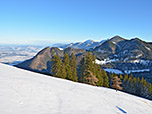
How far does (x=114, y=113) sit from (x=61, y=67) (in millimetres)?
27514

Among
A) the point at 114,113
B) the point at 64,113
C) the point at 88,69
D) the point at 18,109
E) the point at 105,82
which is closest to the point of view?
the point at 18,109

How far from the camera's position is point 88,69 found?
31594 millimetres

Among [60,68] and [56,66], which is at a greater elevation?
[56,66]

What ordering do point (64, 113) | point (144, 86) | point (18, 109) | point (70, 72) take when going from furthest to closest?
point (144, 86), point (70, 72), point (64, 113), point (18, 109)

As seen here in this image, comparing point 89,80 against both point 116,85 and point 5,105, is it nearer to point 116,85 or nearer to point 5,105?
point 116,85

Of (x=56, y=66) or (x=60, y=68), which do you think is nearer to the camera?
(x=56, y=66)

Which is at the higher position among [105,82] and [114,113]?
[114,113]

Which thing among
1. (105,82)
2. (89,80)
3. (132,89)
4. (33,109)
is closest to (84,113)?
(33,109)

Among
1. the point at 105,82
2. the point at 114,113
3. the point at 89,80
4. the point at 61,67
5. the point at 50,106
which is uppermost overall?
the point at 50,106

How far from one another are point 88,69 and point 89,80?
3700 mm

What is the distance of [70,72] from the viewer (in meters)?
34.2

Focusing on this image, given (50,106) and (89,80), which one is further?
(89,80)

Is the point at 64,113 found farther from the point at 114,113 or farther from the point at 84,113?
the point at 114,113

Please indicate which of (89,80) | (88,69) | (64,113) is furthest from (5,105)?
(88,69)
